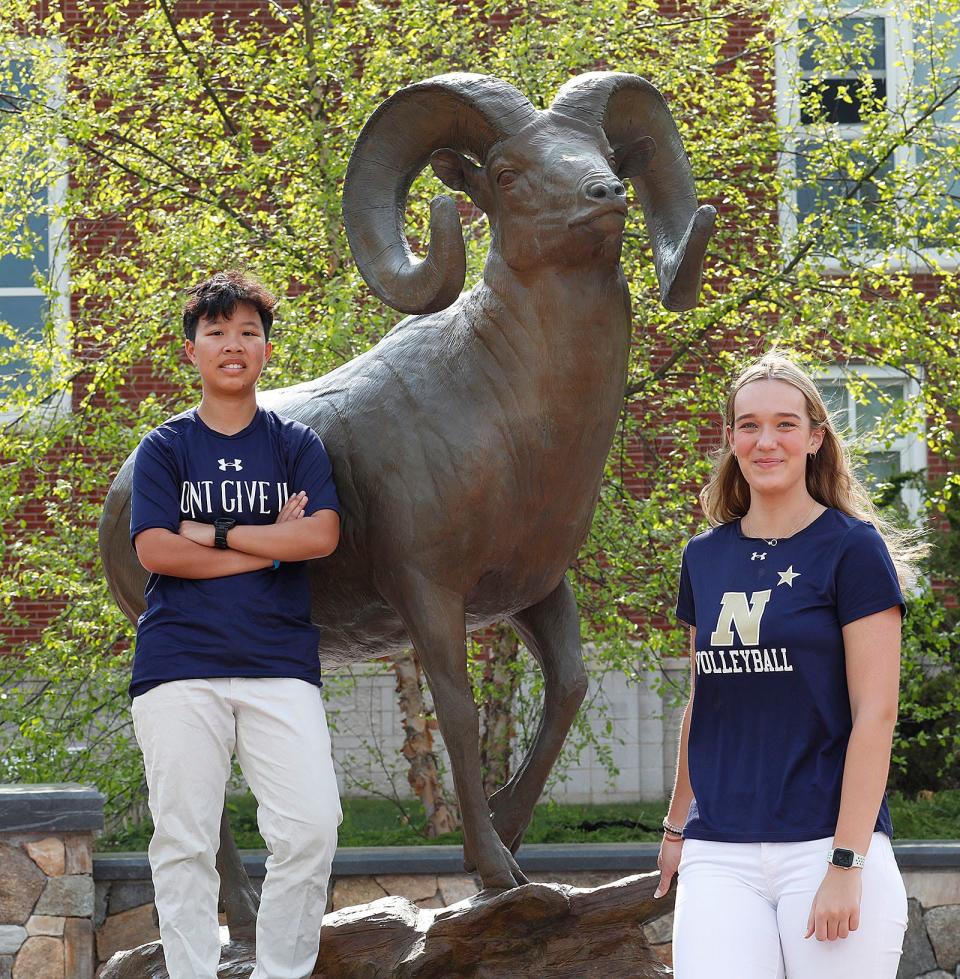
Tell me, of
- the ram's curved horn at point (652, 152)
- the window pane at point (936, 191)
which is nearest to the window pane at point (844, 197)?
the window pane at point (936, 191)

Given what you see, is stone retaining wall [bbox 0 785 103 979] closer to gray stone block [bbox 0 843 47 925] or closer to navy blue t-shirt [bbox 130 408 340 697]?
gray stone block [bbox 0 843 47 925]

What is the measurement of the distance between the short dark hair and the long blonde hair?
140 centimetres

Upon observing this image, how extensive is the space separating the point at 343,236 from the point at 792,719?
6313 millimetres

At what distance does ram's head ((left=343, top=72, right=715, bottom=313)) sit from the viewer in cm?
384

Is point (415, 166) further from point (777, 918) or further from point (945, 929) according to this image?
point (945, 929)

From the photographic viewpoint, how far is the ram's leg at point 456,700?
3994 millimetres

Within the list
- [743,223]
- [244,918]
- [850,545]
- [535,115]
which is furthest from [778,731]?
[743,223]

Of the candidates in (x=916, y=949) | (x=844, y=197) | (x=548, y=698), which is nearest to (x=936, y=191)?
(x=844, y=197)

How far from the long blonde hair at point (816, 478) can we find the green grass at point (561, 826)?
5.47m

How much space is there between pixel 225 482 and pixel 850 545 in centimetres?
168

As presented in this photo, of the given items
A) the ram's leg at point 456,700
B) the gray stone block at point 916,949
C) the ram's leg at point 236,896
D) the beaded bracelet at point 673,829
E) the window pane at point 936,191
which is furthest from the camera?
the window pane at point 936,191

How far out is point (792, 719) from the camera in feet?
9.44

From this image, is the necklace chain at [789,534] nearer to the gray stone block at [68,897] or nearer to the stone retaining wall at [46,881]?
the stone retaining wall at [46,881]

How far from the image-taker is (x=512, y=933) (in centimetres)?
407
